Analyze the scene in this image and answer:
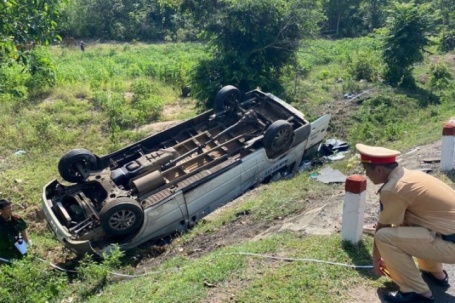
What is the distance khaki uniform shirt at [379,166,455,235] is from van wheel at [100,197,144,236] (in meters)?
4.19

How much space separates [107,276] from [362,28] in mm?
30960

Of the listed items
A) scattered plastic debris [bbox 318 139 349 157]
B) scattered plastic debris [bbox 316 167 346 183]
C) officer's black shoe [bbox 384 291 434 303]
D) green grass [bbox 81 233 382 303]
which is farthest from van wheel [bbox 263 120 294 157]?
officer's black shoe [bbox 384 291 434 303]

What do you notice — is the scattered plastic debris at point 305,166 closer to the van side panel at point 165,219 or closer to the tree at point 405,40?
the van side panel at point 165,219

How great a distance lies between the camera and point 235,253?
18.1 feet

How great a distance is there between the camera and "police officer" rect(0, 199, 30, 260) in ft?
22.1

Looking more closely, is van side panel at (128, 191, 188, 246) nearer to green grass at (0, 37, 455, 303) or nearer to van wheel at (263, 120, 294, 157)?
green grass at (0, 37, 455, 303)

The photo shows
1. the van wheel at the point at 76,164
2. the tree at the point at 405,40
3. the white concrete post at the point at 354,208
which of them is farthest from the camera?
the tree at the point at 405,40

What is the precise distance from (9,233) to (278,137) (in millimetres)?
4727

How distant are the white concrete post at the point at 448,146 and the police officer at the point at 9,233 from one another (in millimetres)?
6033

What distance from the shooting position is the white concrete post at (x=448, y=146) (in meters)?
6.80

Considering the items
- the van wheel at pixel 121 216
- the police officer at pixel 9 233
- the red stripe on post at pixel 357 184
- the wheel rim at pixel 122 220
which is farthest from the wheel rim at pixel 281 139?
the police officer at pixel 9 233

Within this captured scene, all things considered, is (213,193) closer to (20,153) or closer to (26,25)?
(26,25)

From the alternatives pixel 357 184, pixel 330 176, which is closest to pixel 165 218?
pixel 330 176

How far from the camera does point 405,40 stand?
14.8 meters
